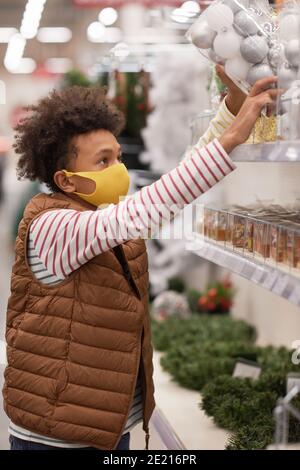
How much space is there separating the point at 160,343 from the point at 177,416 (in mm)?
1172

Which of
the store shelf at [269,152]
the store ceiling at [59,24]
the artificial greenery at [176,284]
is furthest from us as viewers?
the store ceiling at [59,24]

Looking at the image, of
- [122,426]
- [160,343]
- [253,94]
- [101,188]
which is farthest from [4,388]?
[160,343]

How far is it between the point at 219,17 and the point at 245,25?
0.07 metres

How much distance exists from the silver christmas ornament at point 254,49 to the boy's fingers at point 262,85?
14 cm

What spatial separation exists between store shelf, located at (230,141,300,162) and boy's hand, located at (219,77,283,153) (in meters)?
0.05

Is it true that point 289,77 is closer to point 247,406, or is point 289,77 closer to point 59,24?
point 247,406

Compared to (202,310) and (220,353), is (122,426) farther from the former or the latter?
(202,310)

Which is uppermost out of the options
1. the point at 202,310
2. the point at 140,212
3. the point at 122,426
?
the point at 140,212

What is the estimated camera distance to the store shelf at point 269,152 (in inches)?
64.7

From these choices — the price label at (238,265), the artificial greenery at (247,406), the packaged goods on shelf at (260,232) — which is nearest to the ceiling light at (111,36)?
the artificial greenery at (247,406)

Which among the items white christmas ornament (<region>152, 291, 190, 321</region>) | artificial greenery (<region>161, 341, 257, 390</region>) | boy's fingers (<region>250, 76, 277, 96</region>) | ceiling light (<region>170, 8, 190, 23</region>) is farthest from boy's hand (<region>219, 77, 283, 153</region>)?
white christmas ornament (<region>152, 291, 190, 321</region>)

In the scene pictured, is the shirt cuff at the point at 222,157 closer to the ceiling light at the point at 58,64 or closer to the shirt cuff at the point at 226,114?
the shirt cuff at the point at 226,114

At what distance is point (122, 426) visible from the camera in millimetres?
2010

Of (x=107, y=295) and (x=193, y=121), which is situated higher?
(x=193, y=121)
